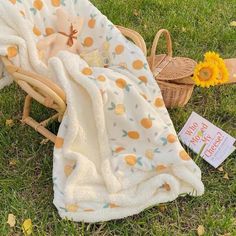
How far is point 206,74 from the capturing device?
8.31 feet

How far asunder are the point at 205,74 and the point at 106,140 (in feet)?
2.28

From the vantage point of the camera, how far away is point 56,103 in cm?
217

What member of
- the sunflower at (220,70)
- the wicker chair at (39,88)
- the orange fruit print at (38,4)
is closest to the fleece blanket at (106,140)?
the wicker chair at (39,88)

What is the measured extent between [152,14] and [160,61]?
103 centimetres

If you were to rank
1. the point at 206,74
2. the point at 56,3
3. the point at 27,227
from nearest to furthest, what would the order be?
the point at 27,227
the point at 206,74
the point at 56,3

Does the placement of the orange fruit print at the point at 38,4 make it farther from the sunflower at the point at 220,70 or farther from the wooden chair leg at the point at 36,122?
the sunflower at the point at 220,70

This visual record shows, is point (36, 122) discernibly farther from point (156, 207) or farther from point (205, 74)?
point (205, 74)

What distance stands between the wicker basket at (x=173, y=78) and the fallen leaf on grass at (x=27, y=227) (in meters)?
1.02

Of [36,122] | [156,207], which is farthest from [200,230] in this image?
[36,122]

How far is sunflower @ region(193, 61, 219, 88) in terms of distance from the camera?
8.27 feet

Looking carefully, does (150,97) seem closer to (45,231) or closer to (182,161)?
(182,161)

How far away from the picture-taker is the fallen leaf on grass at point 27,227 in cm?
205

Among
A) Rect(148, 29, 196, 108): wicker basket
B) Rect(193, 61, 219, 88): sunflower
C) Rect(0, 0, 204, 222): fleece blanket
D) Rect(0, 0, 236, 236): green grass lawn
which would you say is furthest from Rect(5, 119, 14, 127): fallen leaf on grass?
Rect(193, 61, 219, 88): sunflower

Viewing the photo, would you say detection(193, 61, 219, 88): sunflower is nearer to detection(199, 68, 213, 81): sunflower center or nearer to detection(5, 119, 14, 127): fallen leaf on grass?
detection(199, 68, 213, 81): sunflower center
